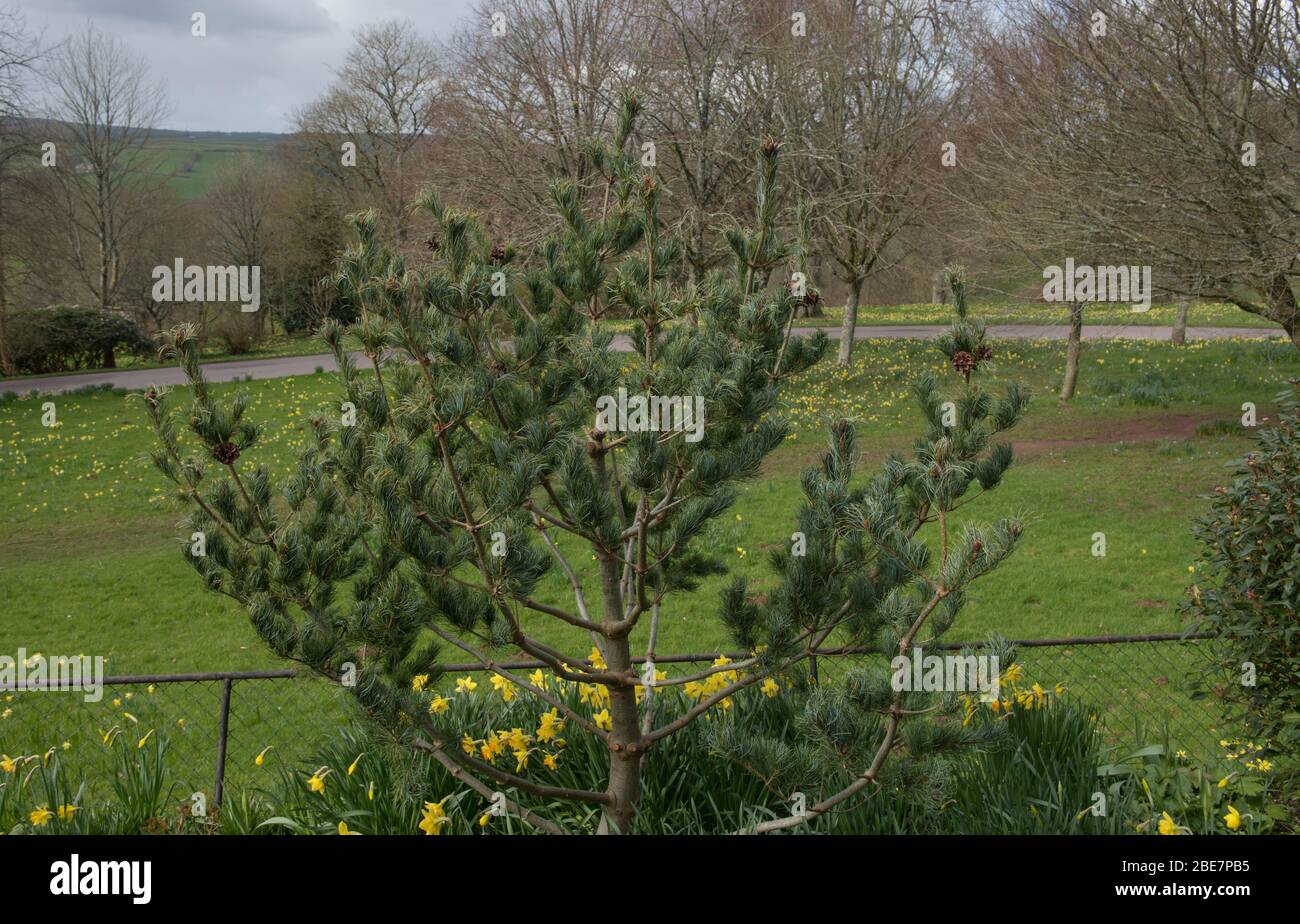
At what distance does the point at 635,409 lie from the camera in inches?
135

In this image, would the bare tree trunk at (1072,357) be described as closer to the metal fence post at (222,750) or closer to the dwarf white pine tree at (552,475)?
the dwarf white pine tree at (552,475)

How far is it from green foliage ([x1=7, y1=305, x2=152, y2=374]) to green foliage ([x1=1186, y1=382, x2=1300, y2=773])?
25885mm

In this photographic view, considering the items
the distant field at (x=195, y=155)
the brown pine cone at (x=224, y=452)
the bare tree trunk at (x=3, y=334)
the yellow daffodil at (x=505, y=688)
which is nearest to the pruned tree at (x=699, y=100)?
the yellow daffodil at (x=505, y=688)

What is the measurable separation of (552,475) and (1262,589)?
10.6 ft

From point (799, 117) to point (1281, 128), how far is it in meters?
9.12

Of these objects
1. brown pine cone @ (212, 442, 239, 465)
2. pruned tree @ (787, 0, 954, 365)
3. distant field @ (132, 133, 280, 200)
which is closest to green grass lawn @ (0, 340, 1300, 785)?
brown pine cone @ (212, 442, 239, 465)

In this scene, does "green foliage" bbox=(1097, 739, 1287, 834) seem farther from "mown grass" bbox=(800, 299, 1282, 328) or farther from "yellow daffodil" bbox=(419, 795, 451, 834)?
"mown grass" bbox=(800, 299, 1282, 328)

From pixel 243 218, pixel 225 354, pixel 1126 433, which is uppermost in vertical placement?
pixel 243 218

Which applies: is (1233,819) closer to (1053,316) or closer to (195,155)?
(1053,316)

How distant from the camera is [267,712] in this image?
705 cm

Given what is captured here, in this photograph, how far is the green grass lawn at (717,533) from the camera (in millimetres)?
7145

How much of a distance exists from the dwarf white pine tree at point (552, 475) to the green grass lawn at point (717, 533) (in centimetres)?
49

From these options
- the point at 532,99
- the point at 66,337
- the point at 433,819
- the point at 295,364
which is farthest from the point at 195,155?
the point at 433,819
